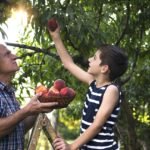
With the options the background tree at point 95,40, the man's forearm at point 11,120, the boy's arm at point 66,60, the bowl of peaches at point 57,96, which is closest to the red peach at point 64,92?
the bowl of peaches at point 57,96

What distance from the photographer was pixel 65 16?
4379mm

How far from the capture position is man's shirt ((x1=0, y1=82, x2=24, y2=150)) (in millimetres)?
2955

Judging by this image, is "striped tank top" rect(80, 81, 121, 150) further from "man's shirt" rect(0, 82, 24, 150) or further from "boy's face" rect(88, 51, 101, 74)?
"man's shirt" rect(0, 82, 24, 150)

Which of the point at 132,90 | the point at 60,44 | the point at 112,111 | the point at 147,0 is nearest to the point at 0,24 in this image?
the point at 60,44

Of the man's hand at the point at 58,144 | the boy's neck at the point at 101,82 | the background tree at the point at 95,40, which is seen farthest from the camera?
the background tree at the point at 95,40

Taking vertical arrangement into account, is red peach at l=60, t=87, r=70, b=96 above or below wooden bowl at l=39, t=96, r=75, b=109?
above

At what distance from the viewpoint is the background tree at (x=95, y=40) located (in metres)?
→ 4.48

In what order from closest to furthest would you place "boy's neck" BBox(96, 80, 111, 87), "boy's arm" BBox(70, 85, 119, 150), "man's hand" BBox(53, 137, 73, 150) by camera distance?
1. "man's hand" BBox(53, 137, 73, 150)
2. "boy's arm" BBox(70, 85, 119, 150)
3. "boy's neck" BBox(96, 80, 111, 87)

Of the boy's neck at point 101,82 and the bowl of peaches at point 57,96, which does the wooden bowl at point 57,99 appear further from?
the boy's neck at point 101,82

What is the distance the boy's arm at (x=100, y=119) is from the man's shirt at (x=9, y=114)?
0.37m

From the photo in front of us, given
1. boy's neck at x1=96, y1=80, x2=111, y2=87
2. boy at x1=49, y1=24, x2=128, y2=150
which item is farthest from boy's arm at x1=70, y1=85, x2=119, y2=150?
boy's neck at x1=96, y1=80, x2=111, y2=87

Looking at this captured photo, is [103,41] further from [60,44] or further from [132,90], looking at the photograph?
[132,90]

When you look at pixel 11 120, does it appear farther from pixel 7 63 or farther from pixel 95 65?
pixel 95 65

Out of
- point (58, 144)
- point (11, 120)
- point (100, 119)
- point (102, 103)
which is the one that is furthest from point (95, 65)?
point (11, 120)
